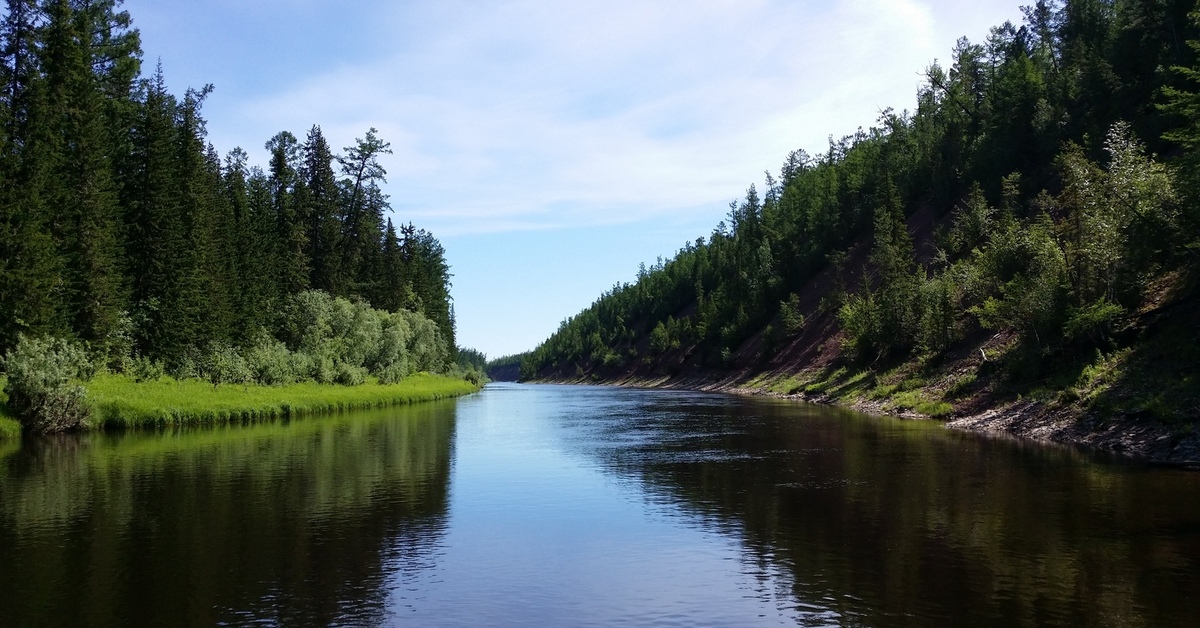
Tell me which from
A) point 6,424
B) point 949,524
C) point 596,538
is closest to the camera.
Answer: point 596,538

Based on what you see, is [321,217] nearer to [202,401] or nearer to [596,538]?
[202,401]

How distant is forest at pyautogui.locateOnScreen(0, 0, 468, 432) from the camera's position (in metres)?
46.0

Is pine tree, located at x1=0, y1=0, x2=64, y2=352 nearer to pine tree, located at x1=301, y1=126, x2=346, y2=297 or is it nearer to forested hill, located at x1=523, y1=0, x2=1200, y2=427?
pine tree, located at x1=301, y1=126, x2=346, y2=297

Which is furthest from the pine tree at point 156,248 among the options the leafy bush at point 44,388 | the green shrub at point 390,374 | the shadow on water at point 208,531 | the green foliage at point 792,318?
the green foliage at point 792,318

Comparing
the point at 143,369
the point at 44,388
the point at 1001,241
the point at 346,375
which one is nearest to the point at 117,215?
the point at 143,369

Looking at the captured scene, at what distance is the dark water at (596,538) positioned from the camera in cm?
1453

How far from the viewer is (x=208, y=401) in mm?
53656

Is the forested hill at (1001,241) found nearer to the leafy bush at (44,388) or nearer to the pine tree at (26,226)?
the leafy bush at (44,388)

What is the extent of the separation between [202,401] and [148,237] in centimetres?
1515

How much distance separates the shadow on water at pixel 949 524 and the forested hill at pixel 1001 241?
10613mm

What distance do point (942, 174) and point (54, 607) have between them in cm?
11696

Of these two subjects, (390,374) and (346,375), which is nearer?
(346,375)

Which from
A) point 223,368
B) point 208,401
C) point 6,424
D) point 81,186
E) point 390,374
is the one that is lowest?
point 6,424

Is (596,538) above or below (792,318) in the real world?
below
